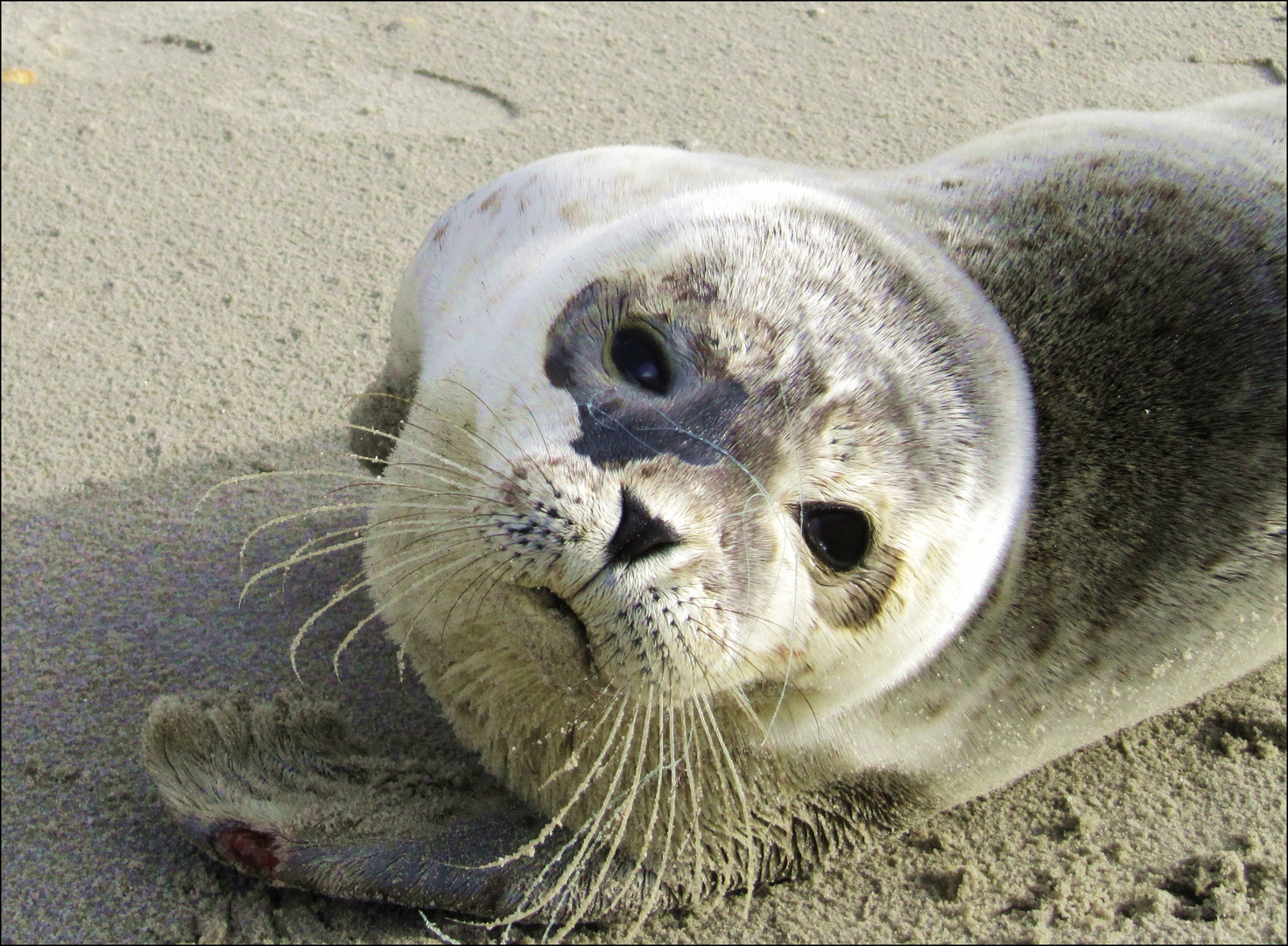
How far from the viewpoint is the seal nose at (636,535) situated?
5.29ft

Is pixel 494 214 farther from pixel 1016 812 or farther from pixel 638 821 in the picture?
pixel 1016 812

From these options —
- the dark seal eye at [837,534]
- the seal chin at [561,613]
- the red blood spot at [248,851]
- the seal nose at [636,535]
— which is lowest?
the red blood spot at [248,851]

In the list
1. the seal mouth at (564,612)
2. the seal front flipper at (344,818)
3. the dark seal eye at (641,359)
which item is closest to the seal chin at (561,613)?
the seal mouth at (564,612)

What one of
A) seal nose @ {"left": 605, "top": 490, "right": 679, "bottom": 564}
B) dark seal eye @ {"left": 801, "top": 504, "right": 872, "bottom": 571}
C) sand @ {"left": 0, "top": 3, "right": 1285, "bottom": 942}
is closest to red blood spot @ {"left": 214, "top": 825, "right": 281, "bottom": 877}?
sand @ {"left": 0, "top": 3, "right": 1285, "bottom": 942}

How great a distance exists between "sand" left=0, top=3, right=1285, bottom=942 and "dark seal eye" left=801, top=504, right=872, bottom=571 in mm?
884

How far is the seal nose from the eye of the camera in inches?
63.4

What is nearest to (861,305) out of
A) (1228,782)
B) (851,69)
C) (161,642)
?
(1228,782)

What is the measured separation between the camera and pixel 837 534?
6.11ft

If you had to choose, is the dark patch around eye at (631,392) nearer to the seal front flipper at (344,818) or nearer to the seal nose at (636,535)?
the seal nose at (636,535)

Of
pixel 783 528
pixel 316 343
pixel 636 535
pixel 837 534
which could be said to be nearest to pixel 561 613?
pixel 636 535

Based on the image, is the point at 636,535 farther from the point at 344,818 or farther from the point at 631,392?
the point at 344,818

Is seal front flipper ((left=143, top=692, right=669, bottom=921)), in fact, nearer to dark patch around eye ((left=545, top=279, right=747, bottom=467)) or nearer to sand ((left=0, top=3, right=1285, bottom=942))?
sand ((left=0, top=3, right=1285, bottom=942))

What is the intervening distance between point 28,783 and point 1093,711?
216 centimetres

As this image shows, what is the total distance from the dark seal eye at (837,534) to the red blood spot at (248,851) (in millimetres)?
1148
